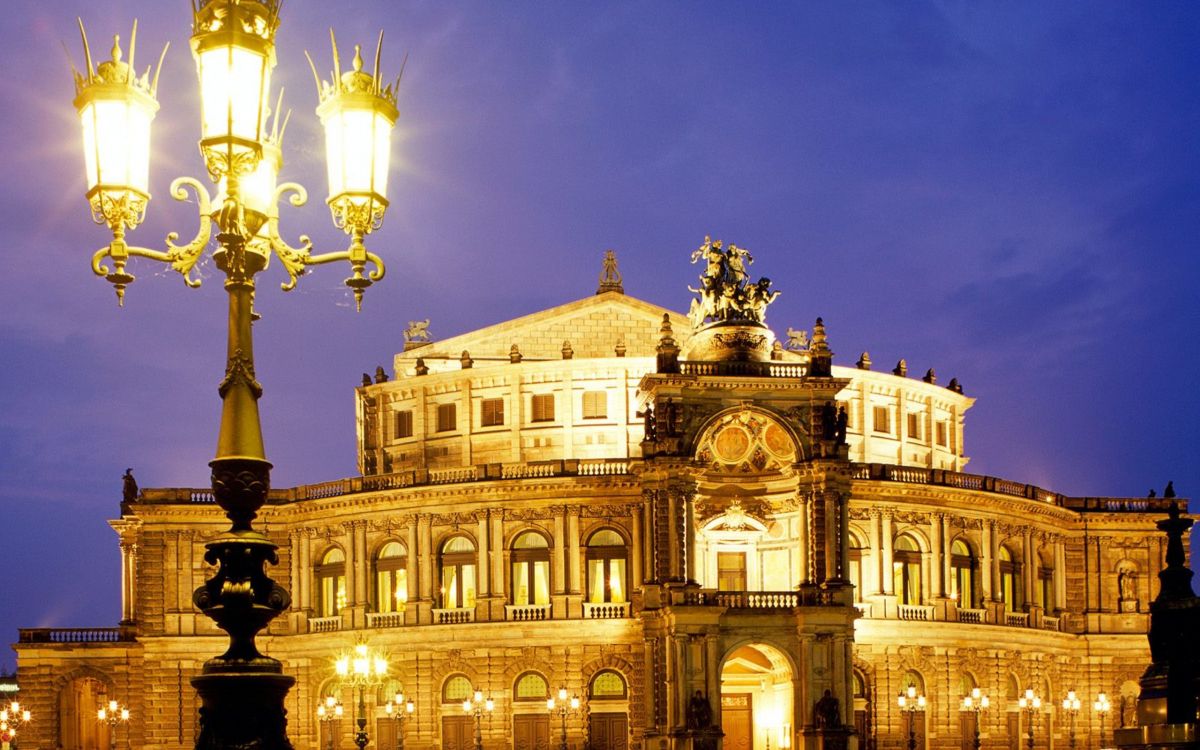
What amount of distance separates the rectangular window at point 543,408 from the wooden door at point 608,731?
604 inches

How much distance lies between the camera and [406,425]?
82.3m

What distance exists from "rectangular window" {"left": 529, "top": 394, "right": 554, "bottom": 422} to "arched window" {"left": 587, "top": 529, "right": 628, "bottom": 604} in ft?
28.6

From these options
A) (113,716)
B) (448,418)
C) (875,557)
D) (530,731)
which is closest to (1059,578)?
(875,557)

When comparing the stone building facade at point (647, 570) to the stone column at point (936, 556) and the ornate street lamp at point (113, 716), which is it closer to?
the stone column at point (936, 556)

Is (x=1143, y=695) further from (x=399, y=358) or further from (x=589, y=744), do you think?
(x=399, y=358)

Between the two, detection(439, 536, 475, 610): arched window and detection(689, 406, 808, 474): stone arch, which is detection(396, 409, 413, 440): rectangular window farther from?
detection(689, 406, 808, 474): stone arch

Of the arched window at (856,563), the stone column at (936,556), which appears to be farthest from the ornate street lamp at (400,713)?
the stone column at (936,556)

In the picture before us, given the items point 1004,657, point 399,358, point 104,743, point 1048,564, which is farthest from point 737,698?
point 104,743

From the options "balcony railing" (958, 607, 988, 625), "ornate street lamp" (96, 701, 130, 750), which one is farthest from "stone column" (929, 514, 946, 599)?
"ornate street lamp" (96, 701, 130, 750)

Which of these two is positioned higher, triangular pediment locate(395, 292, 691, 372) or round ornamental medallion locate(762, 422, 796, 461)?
triangular pediment locate(395, 292, 691, 372)

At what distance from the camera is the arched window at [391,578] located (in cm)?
7488

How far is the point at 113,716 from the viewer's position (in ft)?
255

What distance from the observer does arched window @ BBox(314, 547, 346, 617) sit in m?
76.4

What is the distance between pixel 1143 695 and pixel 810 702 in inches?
A: 1773
